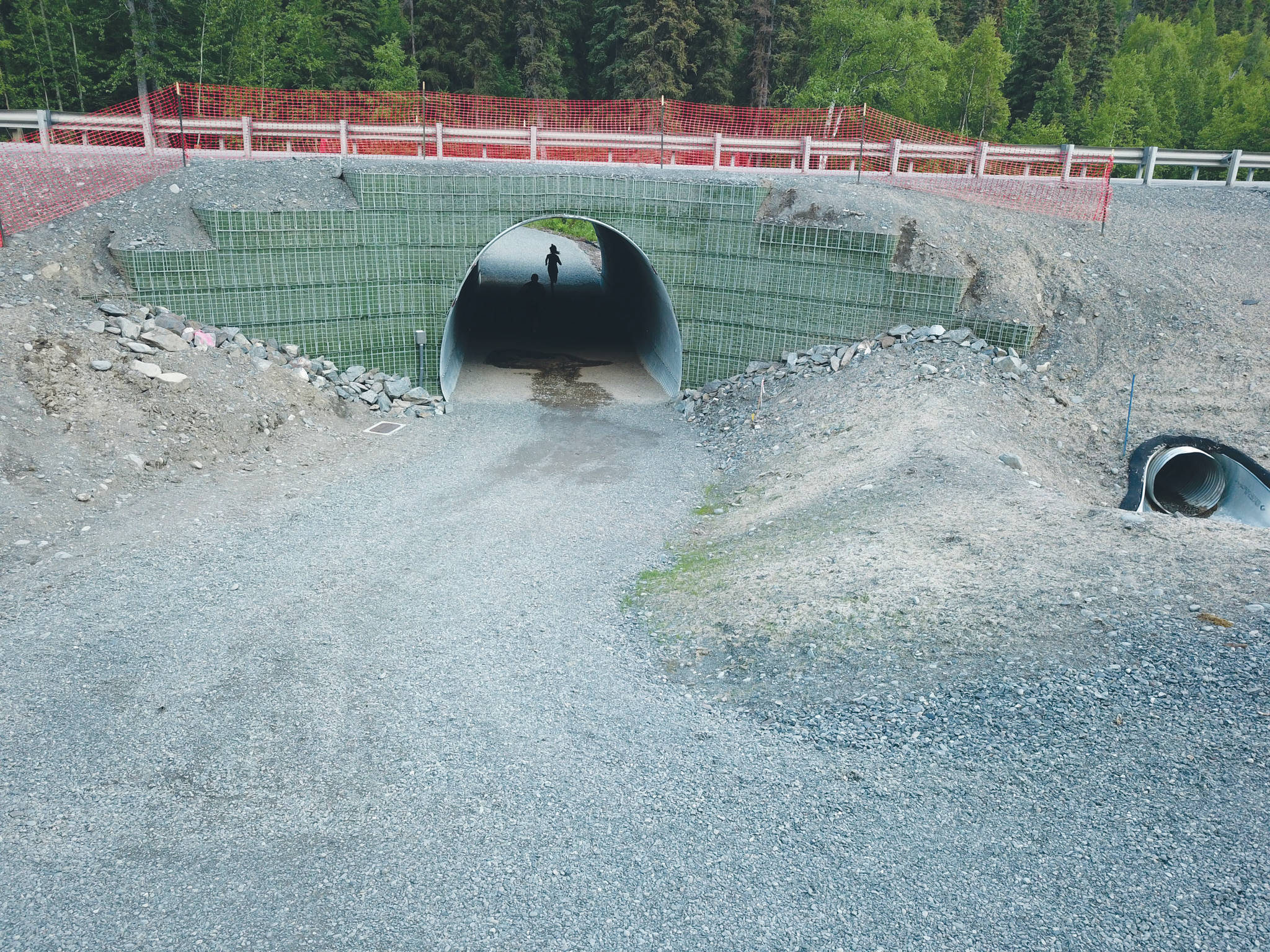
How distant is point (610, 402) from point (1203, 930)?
1394cm

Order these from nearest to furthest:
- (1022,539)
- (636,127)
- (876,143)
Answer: (1022,539)
(876,143)
(636,127)

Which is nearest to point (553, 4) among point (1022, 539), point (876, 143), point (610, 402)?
point (876, 143)

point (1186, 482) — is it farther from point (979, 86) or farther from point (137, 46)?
point (137, 46)

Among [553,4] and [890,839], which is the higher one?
[553,4]

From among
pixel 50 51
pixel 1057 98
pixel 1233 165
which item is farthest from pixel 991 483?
pixel 1057 98

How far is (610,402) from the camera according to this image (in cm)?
1758

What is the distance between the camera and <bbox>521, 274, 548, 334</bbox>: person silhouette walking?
78.1 ft

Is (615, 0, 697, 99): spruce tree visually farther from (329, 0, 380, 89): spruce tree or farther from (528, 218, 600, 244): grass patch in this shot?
(329, 0, 380, 89): spruce tree

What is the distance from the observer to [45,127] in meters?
16.4

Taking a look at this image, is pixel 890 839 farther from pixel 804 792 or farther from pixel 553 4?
pixel 553 4

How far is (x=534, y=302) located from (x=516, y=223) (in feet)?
27.8

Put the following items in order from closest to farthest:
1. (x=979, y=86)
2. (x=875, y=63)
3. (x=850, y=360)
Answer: (x=850, y=360)
(x=979, y=86)
(x=875, y=63)

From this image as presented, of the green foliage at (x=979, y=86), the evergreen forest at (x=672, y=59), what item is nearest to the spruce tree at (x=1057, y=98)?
the evergreen forest at (x=672, y=59)

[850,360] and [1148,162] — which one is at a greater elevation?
[1148,162]
